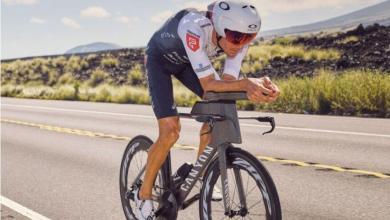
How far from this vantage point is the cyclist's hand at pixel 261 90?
142 inches

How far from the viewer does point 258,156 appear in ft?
29.6

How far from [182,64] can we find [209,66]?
839mm

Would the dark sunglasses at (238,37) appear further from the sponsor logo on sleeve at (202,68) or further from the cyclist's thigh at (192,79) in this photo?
the cyclist's thigh at (192,79)

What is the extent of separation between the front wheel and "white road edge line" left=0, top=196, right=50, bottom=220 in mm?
2345

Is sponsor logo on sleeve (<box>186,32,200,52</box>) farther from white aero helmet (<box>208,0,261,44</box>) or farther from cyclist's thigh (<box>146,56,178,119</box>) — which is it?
cyclist's thigh (<box>146,56,178,119</box>)

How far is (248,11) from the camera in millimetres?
3916

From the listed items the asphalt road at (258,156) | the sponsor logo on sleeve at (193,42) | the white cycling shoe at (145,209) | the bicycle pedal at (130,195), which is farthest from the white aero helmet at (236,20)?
the asphalt road at (258,156)

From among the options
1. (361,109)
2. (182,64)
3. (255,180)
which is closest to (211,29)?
(182,64)

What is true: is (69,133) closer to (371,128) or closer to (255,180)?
(371,128)

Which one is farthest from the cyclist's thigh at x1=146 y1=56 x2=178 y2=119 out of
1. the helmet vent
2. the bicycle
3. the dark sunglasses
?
the helmet vent

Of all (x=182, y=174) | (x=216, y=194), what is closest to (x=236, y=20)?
(x=216, y=194)

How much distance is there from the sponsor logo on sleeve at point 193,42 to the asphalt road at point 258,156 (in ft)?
7.11

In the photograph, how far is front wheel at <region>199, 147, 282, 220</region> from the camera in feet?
12.3

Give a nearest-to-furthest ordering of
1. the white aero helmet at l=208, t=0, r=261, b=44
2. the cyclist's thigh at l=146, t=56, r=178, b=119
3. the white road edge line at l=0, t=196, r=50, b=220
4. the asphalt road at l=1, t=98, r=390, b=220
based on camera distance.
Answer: the white aero helmet at l=208, t=0, r=261, b=44 < the cyclist's thigh at l=146, t=56, r=178, b=119 < the white road edge line at l=0, t=196, r=50, b=220 < the asphalt road at l=1, t=98, r=390, b=220
